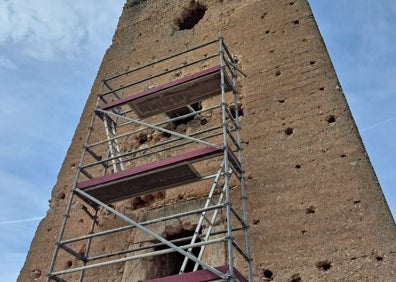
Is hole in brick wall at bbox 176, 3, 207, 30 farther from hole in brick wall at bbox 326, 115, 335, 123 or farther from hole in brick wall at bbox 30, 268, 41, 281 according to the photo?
hole in brick wall at bbox 30, 268, 41, 281

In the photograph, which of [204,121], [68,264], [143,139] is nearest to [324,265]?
[204,121]

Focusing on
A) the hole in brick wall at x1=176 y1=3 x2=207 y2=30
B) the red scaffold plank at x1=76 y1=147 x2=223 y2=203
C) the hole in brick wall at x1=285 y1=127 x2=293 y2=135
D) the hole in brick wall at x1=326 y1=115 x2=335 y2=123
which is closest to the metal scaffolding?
the red scaffold plank at x1=76 y1=147 x2=223 y2=203

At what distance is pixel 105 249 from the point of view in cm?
525

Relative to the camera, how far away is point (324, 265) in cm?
395

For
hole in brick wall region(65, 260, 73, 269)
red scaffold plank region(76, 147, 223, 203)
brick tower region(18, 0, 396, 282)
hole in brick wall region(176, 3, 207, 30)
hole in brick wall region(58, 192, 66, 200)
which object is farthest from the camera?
hole in brick wall region(176, 3, 207, 30)

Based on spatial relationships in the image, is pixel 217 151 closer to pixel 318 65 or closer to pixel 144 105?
pixel 144 105

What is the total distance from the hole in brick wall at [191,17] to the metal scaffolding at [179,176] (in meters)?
1.61

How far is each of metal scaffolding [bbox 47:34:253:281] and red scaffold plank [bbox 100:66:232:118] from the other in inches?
0.4

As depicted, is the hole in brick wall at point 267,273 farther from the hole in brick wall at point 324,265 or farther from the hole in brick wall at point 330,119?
the hole in brick wall at point 330,119

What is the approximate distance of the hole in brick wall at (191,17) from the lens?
8797mm

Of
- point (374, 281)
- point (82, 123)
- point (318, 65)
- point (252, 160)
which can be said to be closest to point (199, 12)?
point (82, 123)

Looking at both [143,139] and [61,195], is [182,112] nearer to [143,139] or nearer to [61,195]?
[143,139]

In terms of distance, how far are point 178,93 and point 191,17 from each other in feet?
12.7

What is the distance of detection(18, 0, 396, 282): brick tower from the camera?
4.05 m
